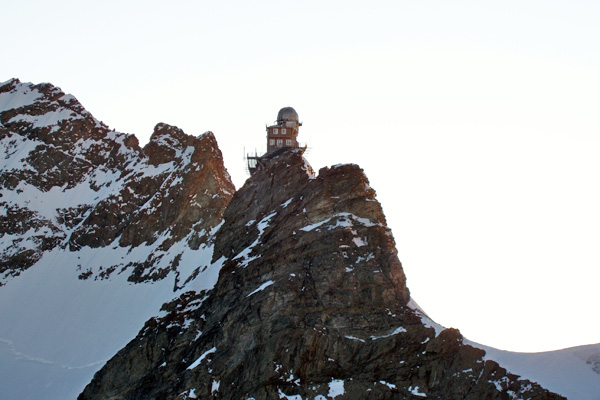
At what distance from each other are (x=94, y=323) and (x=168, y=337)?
106 ft

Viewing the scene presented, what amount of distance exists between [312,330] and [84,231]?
244ft

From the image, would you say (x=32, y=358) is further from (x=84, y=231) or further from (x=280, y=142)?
(x=280, y=142)

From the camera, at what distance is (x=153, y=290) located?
119 m

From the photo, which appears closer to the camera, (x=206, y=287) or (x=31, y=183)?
(x=206, y=287)

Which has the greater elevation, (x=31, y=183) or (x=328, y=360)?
(x=31, y=183)

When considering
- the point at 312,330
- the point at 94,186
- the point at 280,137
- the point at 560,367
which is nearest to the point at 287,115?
the point at 280,137

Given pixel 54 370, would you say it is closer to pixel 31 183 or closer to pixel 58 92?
pixel 31 183

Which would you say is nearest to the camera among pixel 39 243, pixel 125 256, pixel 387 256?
pixel 387 256

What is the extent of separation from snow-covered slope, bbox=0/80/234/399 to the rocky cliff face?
372 inches

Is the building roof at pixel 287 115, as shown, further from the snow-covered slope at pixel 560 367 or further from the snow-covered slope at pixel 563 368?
the snow-covered slope at pixel 563 368

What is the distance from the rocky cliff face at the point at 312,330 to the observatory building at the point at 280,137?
19273 millimetres

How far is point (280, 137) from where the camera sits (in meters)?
118

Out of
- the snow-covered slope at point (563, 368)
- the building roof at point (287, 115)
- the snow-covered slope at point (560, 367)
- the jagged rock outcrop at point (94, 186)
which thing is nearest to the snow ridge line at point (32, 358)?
the jagged rock outcrop at point (94, 186)

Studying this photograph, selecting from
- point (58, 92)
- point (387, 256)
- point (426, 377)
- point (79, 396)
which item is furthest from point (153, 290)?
point (58, 92)
